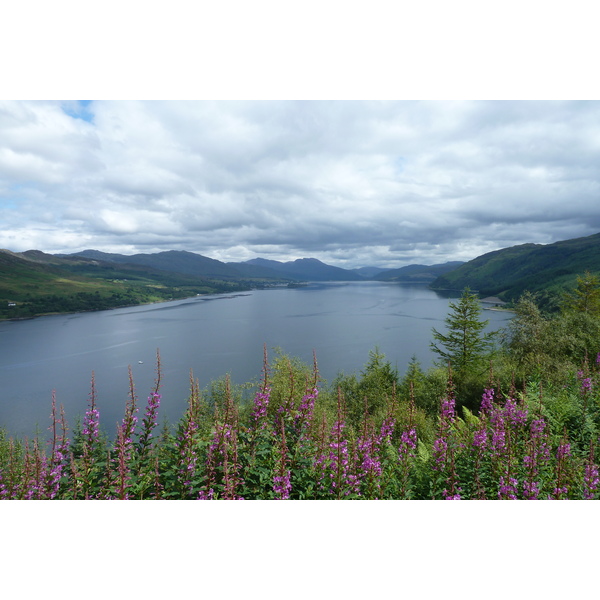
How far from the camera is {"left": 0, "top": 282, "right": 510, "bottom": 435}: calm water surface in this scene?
33500 mm

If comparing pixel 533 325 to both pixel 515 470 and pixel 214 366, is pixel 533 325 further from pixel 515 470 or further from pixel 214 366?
pixel 214 366

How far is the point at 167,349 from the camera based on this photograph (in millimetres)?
49750

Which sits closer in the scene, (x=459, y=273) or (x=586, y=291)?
(x=586, y=291)

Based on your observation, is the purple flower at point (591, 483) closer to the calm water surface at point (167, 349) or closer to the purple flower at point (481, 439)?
the purple flower at point (481, 439)

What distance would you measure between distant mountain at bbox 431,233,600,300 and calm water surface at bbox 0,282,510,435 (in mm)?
57227

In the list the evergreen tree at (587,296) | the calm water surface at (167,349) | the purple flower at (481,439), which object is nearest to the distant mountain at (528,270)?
the calm water surface at (167,349)

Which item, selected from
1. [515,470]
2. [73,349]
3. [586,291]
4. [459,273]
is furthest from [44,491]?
[459,273]

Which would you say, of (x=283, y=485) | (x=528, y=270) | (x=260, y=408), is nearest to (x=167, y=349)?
(x=260, y=408)

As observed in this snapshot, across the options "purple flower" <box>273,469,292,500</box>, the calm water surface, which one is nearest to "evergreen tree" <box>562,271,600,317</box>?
the calm water surface

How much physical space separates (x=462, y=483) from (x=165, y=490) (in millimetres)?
2576

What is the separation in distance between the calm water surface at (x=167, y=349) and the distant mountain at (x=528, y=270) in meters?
57.2

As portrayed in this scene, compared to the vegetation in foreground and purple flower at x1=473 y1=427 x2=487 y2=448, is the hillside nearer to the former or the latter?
the vegetation in foreground

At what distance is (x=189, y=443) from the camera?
2.81m

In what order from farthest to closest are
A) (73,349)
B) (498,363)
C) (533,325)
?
(73,349) < (533,325) < (498,363)
